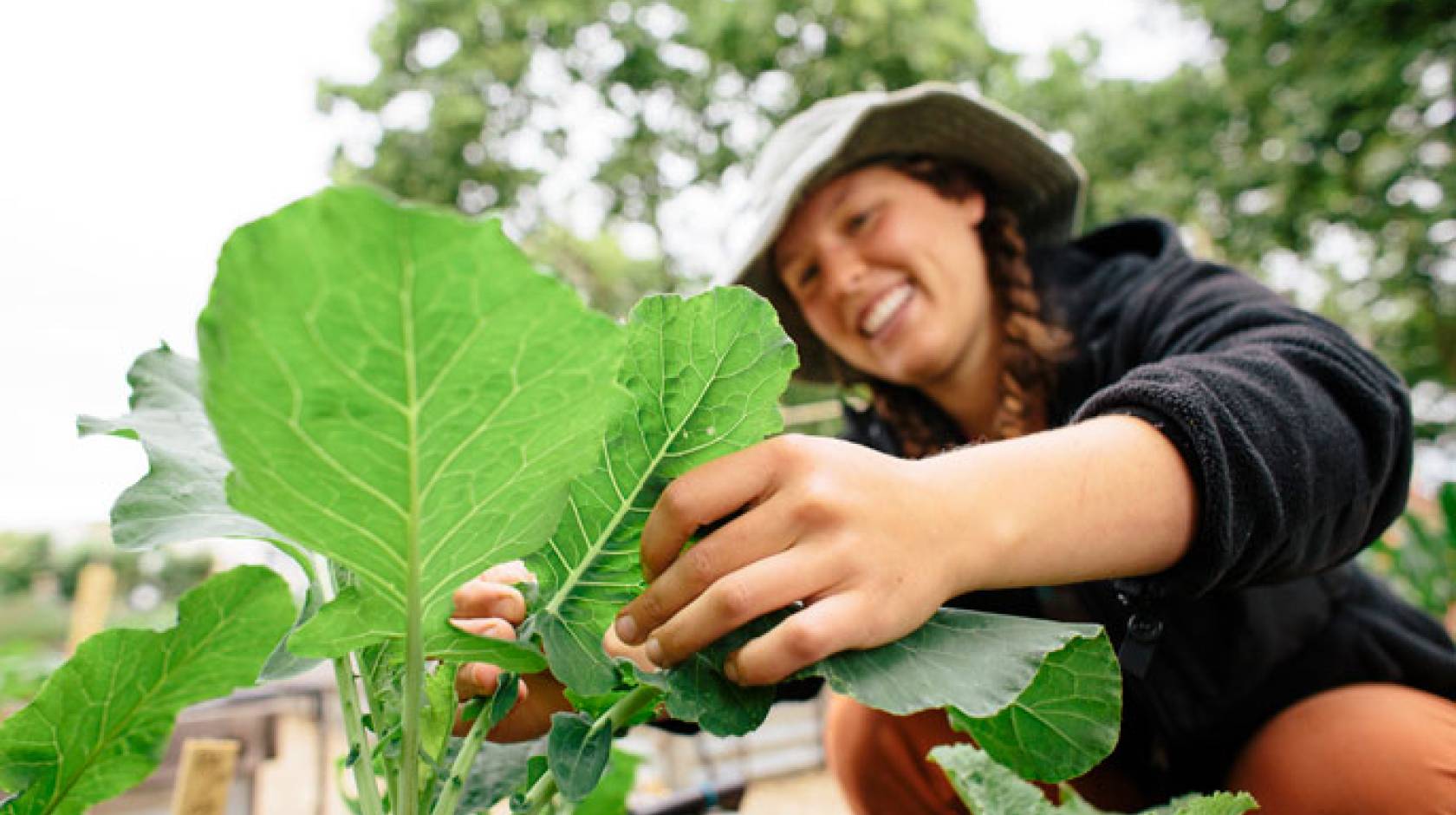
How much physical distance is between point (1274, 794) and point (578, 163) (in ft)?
20.7

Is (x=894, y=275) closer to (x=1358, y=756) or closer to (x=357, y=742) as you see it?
(x=1358, y=756)

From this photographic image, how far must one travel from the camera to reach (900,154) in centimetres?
127

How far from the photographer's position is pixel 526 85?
6.24 metres

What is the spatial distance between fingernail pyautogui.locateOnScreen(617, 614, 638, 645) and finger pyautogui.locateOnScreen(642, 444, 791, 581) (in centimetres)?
5

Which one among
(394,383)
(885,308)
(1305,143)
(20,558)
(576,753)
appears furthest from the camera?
(20,558)

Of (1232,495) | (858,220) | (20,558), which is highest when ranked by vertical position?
(20,558)

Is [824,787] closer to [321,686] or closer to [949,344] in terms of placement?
[321,686]

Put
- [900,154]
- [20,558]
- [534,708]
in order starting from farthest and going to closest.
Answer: [20,558] → [900,154] → [534,708]

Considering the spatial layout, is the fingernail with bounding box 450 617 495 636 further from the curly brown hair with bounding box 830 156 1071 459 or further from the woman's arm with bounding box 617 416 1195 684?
the curly brown hair with bounding box 830 156 1071 459

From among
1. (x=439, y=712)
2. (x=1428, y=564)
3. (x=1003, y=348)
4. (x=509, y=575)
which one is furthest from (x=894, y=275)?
(x=1428, y=564)

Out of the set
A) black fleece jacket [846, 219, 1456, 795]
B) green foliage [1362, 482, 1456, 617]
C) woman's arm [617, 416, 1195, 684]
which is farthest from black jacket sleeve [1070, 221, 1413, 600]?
green foliage [1362, 482, 1456, 617]

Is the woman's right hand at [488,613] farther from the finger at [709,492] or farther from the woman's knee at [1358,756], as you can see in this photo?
the woman's knee at [1358,756]

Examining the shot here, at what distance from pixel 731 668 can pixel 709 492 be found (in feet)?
0.26

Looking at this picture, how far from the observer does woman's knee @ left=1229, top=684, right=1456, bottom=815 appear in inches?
26.6
